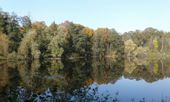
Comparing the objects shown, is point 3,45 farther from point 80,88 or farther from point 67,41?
point 80,88

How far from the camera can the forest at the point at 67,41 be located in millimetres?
71938

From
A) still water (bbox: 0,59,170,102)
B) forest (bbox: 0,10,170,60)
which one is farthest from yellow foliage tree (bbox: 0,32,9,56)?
still water (bbox: 0,59,170,102)

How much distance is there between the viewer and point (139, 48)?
398ft

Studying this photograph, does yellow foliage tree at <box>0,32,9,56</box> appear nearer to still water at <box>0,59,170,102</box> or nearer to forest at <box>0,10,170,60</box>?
forest at <box>0,10,170,60</box>

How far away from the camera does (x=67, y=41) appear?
91.7 m

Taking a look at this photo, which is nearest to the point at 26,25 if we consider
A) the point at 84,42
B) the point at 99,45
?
the point at 84,42

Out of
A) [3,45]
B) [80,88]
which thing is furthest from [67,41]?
[80,88]

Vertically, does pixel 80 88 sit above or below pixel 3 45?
below

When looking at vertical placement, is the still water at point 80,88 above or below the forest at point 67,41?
below

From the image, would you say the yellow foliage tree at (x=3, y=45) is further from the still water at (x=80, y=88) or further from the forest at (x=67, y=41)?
the still water at (x=80, y=88)

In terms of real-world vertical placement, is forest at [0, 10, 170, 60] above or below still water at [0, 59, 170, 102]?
above

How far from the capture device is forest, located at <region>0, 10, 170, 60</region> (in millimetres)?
71938

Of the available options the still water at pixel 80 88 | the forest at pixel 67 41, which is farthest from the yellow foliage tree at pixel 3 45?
the still water at pixel 80 88

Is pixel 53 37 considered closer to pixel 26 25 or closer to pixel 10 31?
pixel 26 25
